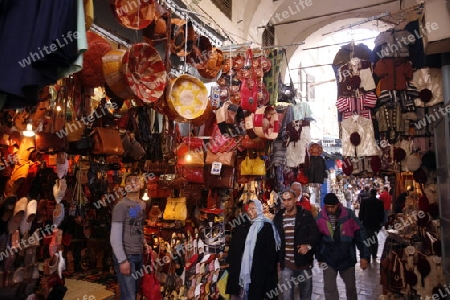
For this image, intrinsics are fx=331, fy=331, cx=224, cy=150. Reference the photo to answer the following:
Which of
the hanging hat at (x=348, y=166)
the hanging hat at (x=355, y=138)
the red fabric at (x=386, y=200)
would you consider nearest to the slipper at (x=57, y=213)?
the hanging hat at (x=355, y=138)

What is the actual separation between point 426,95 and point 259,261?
346 cm

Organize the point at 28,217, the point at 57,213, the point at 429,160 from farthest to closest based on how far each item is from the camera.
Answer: the point at 429,160, the point at 57,213, the point at 28,217

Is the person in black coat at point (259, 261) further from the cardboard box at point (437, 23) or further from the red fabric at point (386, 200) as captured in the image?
the red fabric at point (386, 200)

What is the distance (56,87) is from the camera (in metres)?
3.57

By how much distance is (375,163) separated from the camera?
567 centimetres

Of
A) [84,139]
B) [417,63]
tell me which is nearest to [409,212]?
[417,63]

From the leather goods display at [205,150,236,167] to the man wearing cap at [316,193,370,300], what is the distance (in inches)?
63.5

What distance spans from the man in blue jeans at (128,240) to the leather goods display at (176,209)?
1330mm

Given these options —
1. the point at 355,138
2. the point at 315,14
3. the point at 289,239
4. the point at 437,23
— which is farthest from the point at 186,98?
the point at 315,14

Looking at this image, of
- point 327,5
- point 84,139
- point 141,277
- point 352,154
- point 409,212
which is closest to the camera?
point 84,139

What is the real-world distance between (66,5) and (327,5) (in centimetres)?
1135

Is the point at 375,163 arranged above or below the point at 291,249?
above

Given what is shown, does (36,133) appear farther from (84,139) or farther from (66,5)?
(66,5)

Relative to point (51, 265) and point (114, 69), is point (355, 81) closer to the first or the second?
point (114, 69)
